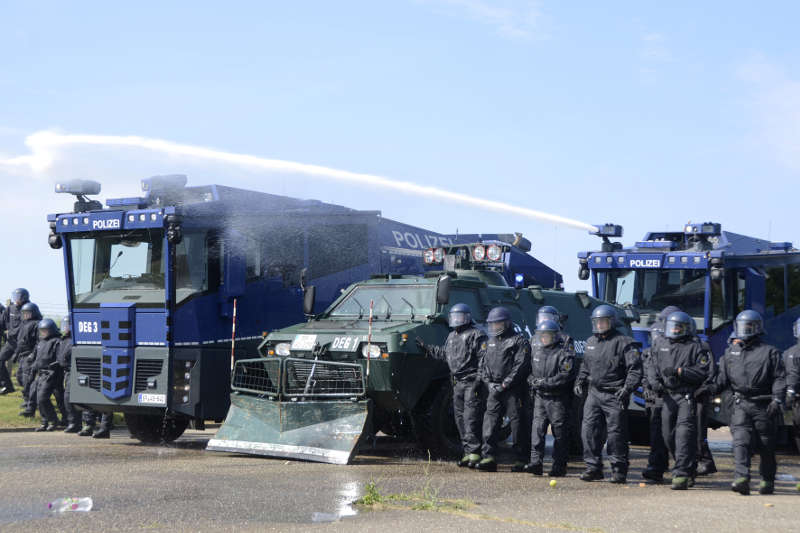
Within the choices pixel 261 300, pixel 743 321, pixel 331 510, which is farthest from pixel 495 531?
pixel 261 300

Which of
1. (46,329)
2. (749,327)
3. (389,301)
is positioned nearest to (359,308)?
(389,301)

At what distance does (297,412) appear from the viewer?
12.2 m

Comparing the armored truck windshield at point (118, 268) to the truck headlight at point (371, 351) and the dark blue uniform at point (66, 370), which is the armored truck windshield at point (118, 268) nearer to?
the dark blue uniform at point (66, 370)

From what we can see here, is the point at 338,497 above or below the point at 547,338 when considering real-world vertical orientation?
below

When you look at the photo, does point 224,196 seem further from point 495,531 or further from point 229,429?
point 495,531

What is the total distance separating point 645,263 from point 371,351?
586cm

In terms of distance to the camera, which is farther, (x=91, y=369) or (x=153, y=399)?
(x=91, y=369)

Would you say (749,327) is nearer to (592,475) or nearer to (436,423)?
(592,475)

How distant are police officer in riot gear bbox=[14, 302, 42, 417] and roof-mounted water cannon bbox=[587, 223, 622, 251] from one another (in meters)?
9.54

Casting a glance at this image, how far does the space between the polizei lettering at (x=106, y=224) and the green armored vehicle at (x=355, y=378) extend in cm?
256

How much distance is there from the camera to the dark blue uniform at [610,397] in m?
11.0

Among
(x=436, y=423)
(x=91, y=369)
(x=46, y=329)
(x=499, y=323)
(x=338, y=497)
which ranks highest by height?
(x=499, y=323)

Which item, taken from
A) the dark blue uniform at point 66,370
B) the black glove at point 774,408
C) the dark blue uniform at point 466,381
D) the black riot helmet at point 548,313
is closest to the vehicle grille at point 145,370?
the dark blue uniform at point 66,370

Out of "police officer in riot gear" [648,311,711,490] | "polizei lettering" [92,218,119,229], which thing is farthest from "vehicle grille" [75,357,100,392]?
"police officer in riot gear" [648,311,711,490]
